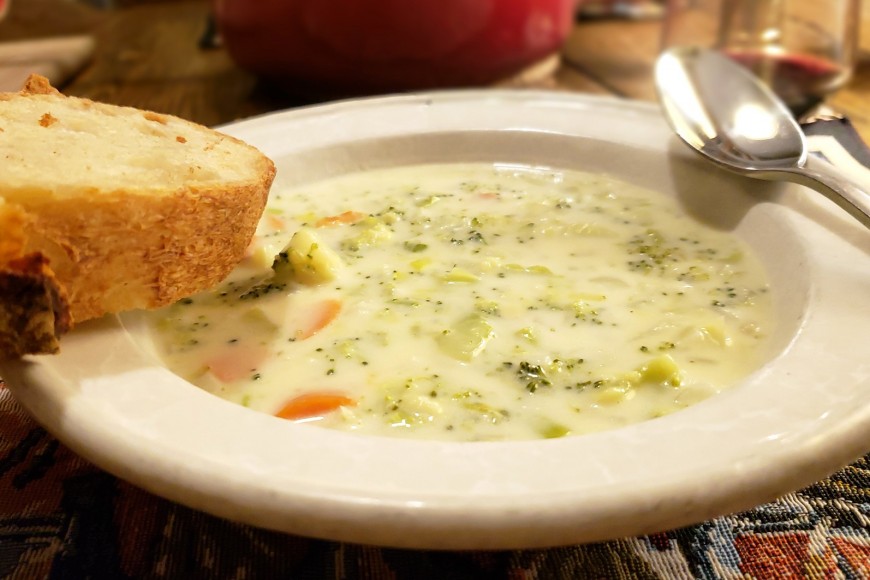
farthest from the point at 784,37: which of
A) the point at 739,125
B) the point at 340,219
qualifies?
the point at 340,219

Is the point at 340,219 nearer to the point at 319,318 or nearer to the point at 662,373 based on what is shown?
the point at 319,318

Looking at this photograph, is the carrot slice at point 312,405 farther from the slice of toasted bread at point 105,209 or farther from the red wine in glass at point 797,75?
the red wine in glass at point 797,75

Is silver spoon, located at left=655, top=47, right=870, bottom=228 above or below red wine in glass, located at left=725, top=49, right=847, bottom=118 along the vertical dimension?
above

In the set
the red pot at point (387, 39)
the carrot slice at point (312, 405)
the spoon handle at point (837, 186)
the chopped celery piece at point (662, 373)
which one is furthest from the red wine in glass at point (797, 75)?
the carrot slice at point (312, 405)

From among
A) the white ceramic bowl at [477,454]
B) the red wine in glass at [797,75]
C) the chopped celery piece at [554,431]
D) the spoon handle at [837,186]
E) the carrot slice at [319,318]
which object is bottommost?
the red wine in glass at [797,75]

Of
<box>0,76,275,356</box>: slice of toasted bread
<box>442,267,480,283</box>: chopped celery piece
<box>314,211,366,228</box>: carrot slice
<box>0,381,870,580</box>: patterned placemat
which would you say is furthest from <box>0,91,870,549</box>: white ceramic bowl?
<box>314,211,366,228</box>: carrot slice

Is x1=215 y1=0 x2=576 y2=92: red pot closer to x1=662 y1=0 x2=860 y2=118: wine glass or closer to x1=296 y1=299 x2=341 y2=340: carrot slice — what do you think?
x1=662 y1=0 x2=860 y2=118: wine glass
